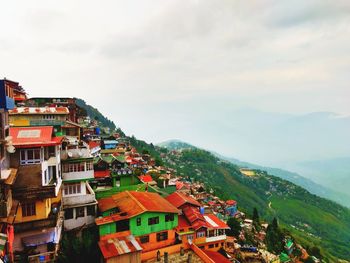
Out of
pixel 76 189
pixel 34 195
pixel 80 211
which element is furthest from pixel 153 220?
pixel 34 195

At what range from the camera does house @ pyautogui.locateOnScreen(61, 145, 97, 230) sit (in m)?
24.7

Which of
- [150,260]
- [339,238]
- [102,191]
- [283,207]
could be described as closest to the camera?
[150,260]

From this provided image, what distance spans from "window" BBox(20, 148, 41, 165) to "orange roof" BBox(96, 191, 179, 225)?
8084 millimetres

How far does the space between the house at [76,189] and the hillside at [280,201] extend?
Answer: 276 feet

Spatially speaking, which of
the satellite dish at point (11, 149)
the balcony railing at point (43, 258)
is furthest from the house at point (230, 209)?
the satellite dish at point (11, 149)

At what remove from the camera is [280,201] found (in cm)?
15025

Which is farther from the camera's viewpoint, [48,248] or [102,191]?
[102,191]

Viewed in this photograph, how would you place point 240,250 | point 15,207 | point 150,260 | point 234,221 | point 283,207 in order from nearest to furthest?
point 15,207, point 150,260, point 240,250, point 234,221, point 283,207

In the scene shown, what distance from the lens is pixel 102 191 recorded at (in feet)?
103

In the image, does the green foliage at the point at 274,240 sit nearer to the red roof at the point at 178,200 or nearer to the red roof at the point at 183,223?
the red roof at the point at 178,200

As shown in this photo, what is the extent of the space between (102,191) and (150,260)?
974 cm

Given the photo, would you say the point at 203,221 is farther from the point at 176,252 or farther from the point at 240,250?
the point at 240,250

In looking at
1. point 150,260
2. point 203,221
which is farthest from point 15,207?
point 203,221

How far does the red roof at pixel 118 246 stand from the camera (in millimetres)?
22003
